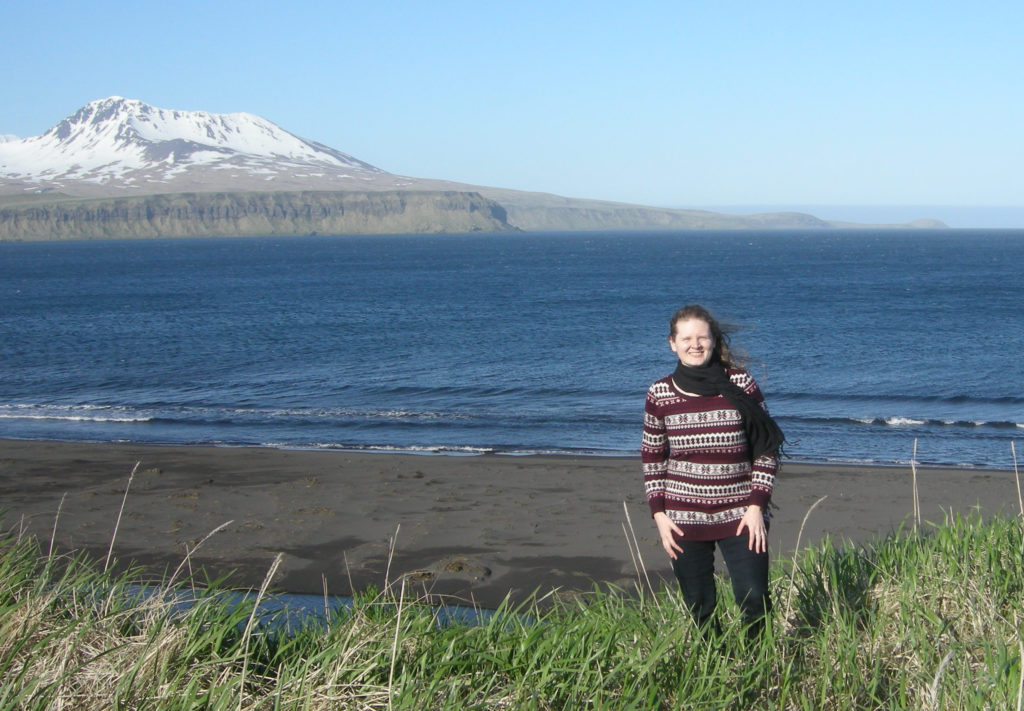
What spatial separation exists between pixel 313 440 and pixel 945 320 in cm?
3220

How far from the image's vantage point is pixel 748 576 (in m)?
4.30

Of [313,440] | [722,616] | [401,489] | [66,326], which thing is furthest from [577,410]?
[66,326]

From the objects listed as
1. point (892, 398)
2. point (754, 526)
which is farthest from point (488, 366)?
point (754, 526)

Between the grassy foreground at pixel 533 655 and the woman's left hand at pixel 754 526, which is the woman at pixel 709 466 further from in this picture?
the grassy foreground at pixel 533 655

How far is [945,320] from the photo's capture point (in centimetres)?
4284

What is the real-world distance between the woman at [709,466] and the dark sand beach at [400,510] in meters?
3.35

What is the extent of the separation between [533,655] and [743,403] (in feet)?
4.31

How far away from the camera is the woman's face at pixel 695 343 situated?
169 inches

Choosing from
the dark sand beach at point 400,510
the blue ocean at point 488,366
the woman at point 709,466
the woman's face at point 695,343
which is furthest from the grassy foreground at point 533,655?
the dark sand beach at point 400,510

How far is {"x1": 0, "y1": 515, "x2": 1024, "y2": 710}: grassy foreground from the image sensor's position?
3572 millimetres

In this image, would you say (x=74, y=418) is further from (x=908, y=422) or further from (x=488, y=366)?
(x=908, y=422)

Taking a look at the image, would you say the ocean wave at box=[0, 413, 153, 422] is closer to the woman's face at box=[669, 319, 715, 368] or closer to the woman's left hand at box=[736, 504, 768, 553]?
the woman's face at box=[669, 319, 715, 368]

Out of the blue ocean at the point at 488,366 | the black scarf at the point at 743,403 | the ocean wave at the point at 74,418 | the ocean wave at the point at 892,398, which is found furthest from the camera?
the ocean wave at the point at 892,398

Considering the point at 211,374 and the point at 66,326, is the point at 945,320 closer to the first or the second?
the point at 211,374
